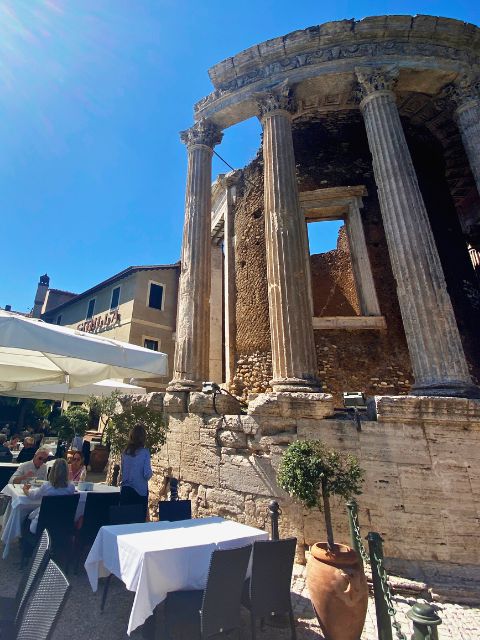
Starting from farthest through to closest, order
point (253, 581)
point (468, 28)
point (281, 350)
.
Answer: point (468, 28), point (281, 350), point (253, 581)

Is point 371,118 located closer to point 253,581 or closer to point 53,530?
point 253,581

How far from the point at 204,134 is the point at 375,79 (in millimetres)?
4029

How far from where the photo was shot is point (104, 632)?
2.85 m

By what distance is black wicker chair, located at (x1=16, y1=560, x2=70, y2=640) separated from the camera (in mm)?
1678

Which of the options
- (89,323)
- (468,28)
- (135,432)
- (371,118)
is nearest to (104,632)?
(135,432)

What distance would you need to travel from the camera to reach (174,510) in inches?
155

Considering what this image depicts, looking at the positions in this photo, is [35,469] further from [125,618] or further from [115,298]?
[115,298]

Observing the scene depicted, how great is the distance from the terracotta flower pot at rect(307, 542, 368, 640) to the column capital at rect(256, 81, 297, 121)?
801 centimetres

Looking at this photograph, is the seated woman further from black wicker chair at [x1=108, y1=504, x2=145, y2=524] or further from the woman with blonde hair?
black wicker chair at [x1=108, y1=504, x2=145, y2=524]

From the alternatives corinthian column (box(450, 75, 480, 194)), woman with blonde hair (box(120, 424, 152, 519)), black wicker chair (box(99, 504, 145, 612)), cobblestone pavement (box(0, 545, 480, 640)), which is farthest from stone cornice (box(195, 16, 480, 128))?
cobblestone pavement (box(0, 545, 480, 640))

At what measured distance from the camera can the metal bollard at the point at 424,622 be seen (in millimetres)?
1756

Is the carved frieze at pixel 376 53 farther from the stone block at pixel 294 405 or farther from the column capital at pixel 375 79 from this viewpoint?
the stone block at pixel 294 405

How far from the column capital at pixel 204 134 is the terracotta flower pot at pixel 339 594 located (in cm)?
870

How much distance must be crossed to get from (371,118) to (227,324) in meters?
6.42
